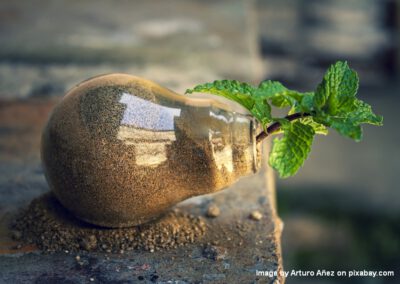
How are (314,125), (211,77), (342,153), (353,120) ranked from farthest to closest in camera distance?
1. (342,153)
2. (211,77)
3. (314,125)
4. (353,120)

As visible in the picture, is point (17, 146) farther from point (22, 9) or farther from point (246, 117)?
point (22, 9)

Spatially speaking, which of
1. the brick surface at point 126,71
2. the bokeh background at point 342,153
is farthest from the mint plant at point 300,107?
the bokeh background at point 342,153

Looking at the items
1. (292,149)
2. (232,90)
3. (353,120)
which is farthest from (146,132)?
(353,120)

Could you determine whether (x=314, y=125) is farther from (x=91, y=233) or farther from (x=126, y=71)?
(x=126, y=71)

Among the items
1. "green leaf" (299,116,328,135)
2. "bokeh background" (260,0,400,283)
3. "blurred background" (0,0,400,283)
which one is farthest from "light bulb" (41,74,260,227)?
"bokeh background" (260,0,400,283)

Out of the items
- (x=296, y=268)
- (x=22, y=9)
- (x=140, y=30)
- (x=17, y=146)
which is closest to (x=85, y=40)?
(x=140, y=30)

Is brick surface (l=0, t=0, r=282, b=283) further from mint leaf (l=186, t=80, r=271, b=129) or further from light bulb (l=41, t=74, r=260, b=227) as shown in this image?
mint leaf (l=186, t=80, r=271, b=129)
